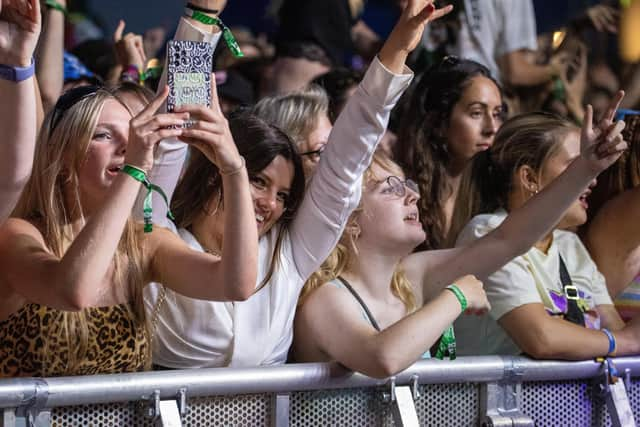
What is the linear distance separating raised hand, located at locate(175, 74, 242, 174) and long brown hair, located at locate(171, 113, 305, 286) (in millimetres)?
619

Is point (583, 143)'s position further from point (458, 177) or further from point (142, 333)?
point (142, 333)

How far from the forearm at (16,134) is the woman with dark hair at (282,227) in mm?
592

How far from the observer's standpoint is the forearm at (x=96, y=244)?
2379 mm

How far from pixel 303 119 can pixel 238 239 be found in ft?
3.76

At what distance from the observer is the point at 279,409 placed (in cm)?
273

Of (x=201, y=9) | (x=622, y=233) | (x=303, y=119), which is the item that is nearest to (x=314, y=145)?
(x=303, y=119)

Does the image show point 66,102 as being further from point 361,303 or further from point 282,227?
point 361,303

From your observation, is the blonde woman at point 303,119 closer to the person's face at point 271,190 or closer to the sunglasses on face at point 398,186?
the sunglasses on face at point 398,186

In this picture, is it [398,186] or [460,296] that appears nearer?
[460,296]

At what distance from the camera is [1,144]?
2.42 m

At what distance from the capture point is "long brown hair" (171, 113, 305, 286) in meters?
3.12

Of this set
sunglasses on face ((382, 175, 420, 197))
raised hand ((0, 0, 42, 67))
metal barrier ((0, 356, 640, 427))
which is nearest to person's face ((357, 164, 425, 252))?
sunglasses on face ((382, 175, 420, 197))

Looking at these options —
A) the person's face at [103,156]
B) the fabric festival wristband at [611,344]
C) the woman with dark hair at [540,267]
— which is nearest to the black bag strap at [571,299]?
the woman with dark hair at [540,267]

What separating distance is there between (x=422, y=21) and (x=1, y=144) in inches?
43.7
